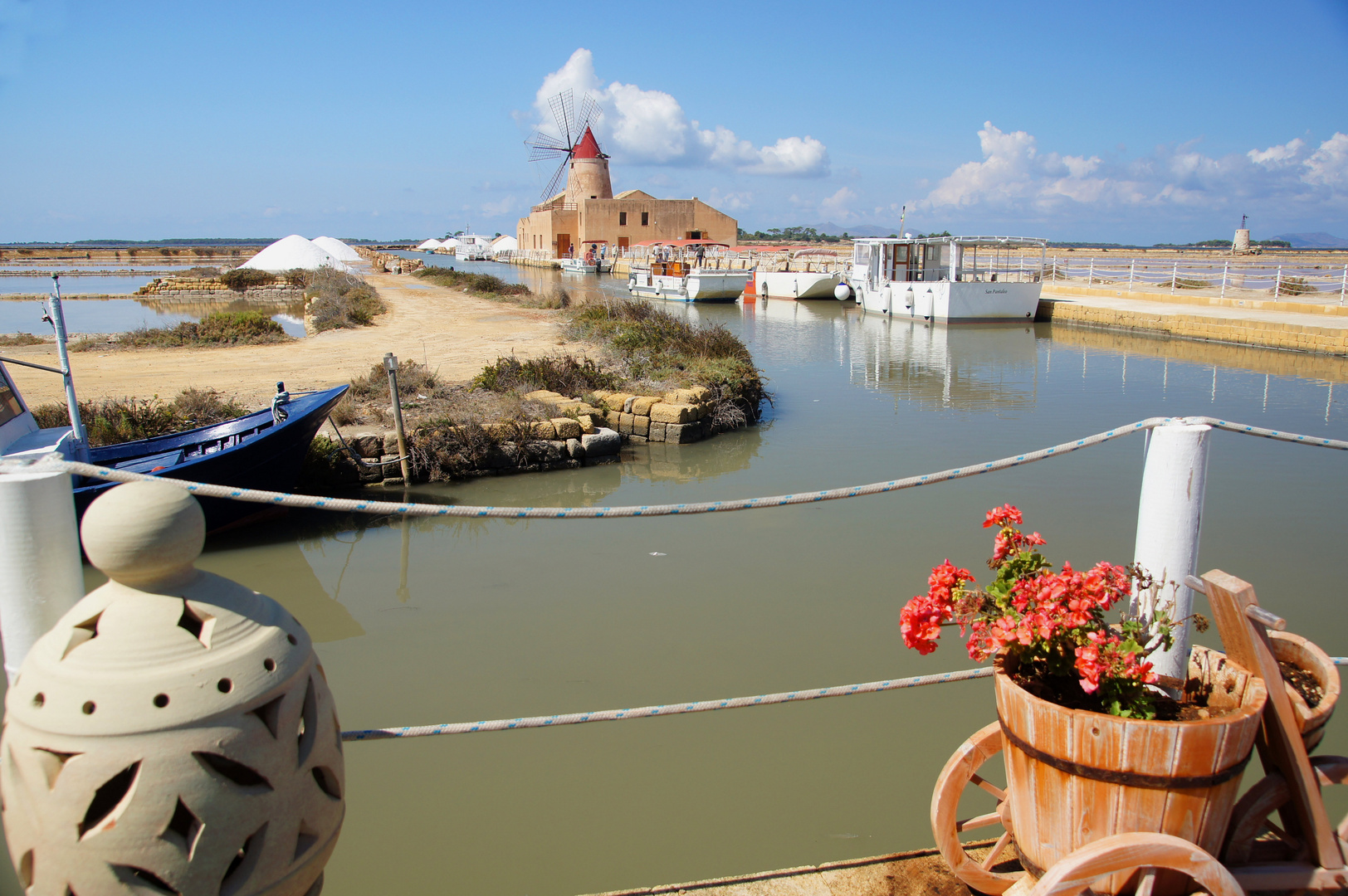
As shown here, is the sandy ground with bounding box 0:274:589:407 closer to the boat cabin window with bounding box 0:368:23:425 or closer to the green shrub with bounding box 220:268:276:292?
the boat cabin window with bounding box 0:368:23:425

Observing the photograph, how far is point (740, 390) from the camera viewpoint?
37.8 feet

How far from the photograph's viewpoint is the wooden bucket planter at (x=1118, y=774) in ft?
5.21

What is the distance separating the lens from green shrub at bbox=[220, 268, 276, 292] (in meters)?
38.0

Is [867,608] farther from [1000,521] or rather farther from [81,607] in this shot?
[81,607]

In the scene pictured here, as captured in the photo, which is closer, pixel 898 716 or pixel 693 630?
pixel 898 716

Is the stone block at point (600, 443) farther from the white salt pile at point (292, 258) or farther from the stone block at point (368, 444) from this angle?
the white salt pile at point (292, 258)

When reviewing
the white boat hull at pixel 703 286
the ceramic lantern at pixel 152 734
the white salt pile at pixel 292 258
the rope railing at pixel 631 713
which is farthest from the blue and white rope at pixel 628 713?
the white salt pile at pixel 292 258

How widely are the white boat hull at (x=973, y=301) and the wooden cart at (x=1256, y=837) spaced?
72.1 ft

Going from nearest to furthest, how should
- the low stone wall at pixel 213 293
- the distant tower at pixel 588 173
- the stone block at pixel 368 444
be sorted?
1. the stone block at pixel 368 444
2. the low stone wall at pixel 213 293
3. the distant tower at pixel 588 173

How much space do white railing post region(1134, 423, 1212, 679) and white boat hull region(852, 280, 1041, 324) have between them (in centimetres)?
2182

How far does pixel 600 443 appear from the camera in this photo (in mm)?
9484

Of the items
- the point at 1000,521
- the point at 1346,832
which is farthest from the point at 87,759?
the point at 1346,832

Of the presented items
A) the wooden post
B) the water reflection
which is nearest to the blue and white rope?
the wooden post

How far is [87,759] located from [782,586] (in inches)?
190
